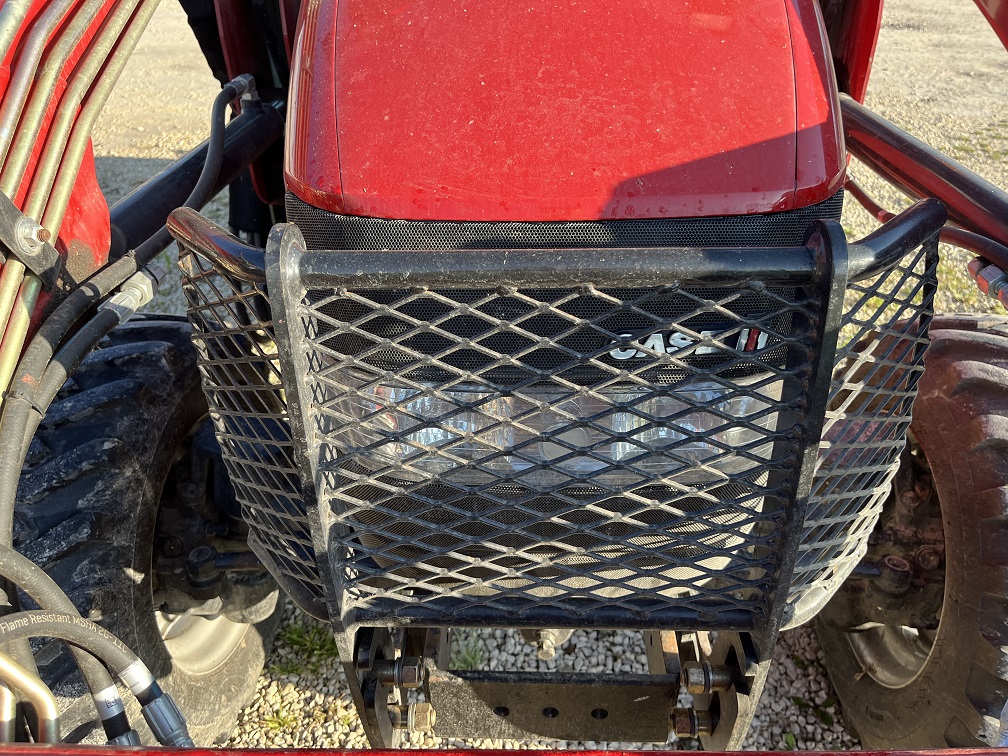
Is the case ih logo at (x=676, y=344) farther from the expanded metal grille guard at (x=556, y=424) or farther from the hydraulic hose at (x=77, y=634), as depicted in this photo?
the hydraulic hose at (x=77, y=634)

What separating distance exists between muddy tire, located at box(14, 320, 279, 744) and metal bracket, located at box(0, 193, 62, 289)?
0.44m

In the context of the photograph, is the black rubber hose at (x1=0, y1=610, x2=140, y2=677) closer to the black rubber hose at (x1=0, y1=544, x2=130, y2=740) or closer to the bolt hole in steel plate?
the black rubber hose at (x1=0, y1=544, x2=130, y2=740)

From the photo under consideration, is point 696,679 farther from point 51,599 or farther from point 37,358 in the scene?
point 37,358

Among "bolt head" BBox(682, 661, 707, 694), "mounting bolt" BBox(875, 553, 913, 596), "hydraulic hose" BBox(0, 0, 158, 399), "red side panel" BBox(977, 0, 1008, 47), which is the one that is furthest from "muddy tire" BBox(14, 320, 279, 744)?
"red side panel" BBox(977, 0, 1008, 47)

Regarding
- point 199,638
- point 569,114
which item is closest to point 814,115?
point 569,114

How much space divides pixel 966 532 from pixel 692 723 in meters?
0.79

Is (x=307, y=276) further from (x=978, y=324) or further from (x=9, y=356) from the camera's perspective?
(x=978, y=324)

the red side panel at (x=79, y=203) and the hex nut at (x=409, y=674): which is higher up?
the red side panel at (x=79, y=203)

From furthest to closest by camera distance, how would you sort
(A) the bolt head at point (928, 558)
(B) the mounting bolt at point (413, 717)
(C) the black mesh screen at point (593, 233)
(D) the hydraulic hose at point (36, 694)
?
(A) the bolt head at point (928, 558)
(B) the mounting bolt at point (413, 717)
(C) the black mesh screen at point (593, 233)
(D) the hydraulic hose at point (36, 694)

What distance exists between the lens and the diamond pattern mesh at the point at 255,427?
1.45 meters

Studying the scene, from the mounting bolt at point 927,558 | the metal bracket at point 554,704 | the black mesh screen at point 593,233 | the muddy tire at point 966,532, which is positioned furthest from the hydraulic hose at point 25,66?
the mounting bolt at point 927,558

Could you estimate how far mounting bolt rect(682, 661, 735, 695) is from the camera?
1765mm

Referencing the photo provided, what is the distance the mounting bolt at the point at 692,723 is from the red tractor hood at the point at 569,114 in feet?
3.95

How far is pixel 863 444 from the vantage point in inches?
58.2
